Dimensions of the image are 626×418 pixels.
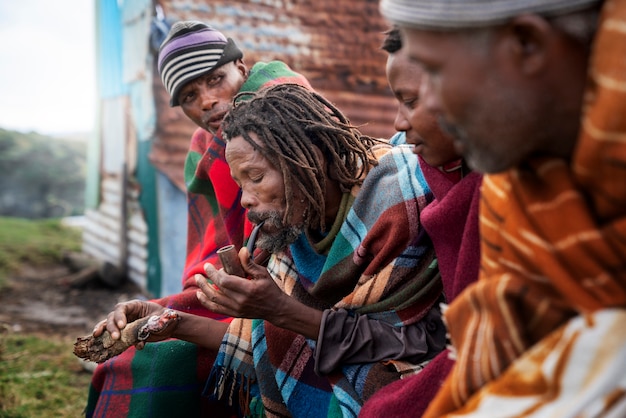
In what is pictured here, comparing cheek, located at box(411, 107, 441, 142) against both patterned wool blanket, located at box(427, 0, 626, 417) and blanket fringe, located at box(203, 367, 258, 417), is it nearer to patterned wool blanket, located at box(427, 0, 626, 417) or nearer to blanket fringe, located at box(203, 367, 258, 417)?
patterned wool blanket, located at box(427, 0, 626, 417)

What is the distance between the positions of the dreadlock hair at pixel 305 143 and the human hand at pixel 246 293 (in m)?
0.28

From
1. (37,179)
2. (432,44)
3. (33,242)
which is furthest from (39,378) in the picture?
(37,179)

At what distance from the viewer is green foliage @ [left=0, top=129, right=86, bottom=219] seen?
1232cm

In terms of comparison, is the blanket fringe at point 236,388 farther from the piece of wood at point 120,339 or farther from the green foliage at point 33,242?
the green foliage at point 33,242

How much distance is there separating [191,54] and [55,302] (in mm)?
4699

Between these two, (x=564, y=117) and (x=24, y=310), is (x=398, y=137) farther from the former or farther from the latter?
(x=24, y=310)

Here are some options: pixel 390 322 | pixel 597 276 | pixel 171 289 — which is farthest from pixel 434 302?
pixel 171 289

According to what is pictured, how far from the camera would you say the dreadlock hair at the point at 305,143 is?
2.56 metres

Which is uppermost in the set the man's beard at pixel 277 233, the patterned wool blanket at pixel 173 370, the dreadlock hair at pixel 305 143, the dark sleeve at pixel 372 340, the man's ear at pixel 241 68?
the dreadlock hair at pixel 305 143

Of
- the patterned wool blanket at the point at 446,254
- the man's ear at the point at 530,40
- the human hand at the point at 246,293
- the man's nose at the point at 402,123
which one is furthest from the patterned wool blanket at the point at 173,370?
the man's ear at the point at 530,40

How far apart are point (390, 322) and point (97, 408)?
4.62 ft

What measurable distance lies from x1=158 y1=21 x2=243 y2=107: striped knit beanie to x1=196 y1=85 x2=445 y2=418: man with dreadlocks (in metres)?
0.81

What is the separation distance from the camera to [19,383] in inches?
180

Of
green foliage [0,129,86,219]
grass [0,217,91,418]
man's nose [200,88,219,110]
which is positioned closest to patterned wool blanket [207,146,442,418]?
man's nose [200,88,219,110]
